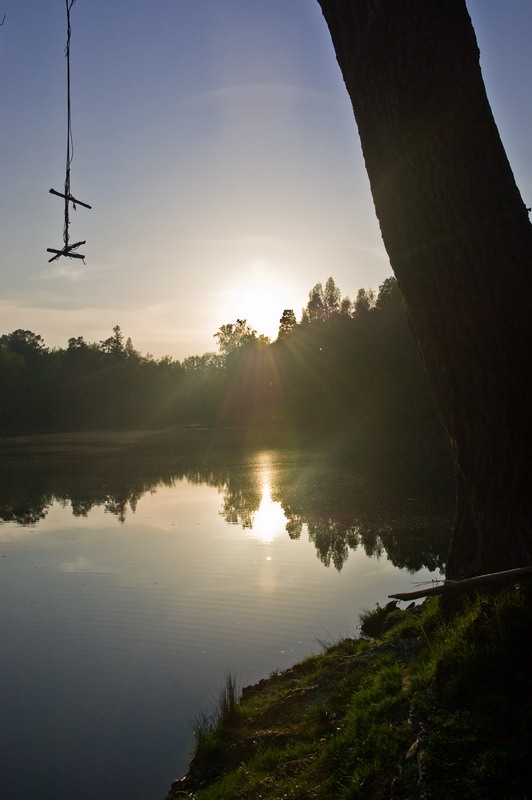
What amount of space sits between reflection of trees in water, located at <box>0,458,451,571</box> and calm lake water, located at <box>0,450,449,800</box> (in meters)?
0.09

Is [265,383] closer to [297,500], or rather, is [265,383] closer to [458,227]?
[297,500]

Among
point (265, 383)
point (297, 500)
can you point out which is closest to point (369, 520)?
point (297, 500)

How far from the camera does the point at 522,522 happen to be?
411 centimetres

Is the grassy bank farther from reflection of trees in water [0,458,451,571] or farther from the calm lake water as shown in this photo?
reflection of trees in water [0,458,451,571]

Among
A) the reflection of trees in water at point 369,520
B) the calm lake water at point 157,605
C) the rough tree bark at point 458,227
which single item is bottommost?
the reflection of trees in water at point 369,520

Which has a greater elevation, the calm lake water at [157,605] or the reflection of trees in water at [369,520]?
the calm lake water at [157,605]

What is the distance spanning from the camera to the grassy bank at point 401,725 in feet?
9.93

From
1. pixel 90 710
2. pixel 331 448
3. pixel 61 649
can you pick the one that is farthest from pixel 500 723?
pixel 331 448

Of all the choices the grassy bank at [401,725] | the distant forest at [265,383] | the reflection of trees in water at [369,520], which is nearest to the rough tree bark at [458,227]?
the grassy bank at [401,725]

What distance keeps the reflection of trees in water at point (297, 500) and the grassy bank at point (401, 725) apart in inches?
260

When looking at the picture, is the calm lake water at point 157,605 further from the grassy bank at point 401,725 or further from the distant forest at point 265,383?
the distant forest at point 265,383

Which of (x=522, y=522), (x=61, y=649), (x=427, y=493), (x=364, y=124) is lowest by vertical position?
(x=427, y=493)

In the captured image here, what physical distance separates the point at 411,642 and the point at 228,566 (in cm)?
735

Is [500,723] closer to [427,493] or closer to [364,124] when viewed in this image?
[364,124]
